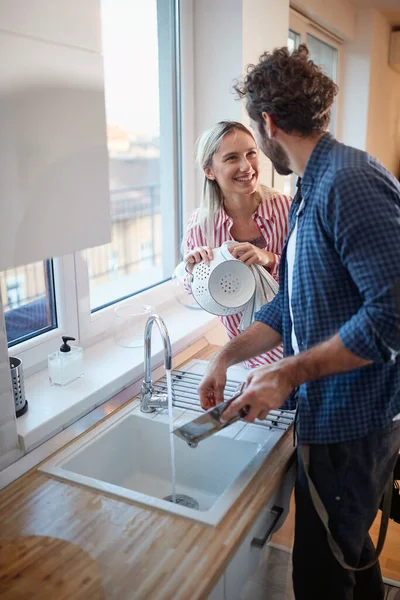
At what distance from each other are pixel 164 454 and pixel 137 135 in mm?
1232

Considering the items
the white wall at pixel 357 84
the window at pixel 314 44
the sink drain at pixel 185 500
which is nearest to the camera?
the sink drain at pixel 185 500

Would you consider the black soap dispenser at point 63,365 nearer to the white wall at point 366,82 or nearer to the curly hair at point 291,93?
the curly hair at point 291,93

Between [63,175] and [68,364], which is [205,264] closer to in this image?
[68,364]

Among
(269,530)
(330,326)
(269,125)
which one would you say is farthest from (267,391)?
(269,125)

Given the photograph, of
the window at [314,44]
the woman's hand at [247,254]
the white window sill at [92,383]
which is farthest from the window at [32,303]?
the window at [314,44]

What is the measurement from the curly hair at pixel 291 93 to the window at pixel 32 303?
0.84 m

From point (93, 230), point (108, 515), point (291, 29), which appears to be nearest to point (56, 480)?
point (108, 515)

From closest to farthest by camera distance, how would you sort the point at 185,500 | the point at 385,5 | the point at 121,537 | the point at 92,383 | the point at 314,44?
1. the point at 121,537
2. the point at 185,500
3. the point at 92,383
4. the point at 314,44
5. the point at 385,5

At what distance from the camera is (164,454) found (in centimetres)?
154

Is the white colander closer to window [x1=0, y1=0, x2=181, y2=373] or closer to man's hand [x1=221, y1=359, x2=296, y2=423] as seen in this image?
window [x1=0, y1=0, x2=181, y2=373]

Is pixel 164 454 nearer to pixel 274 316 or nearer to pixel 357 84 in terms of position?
pixel 274 316

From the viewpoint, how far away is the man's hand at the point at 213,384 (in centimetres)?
129

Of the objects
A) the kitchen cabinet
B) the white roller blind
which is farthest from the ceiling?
the kitchen cabinet

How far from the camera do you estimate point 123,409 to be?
5.11 ft
